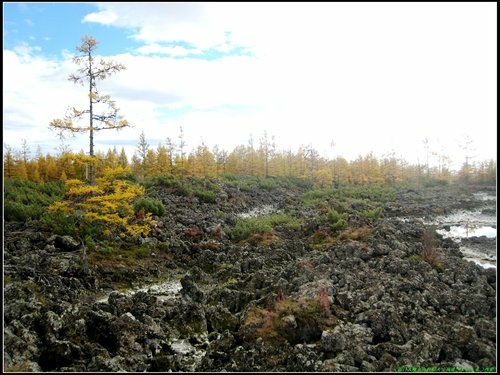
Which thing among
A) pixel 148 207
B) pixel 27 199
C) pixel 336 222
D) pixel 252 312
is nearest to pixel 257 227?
pixel 336 222

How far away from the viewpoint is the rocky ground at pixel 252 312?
28.9 feet

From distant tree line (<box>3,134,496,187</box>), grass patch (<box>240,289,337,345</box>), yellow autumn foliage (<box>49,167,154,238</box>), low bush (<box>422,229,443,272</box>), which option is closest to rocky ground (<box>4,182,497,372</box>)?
grass patch (<box>240,289,337,345</box>)

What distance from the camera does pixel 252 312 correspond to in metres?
11.5

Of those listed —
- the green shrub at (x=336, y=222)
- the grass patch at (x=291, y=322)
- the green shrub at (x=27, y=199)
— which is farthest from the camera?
the green shrub at (x=336, y=222)

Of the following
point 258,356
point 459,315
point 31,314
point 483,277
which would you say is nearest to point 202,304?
point 258,356

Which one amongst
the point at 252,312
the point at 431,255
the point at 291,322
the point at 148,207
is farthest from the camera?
the point at 148,207

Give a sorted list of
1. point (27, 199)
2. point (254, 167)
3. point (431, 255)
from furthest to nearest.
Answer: point (254, 167)
point (27, 199)
point (431, 255)

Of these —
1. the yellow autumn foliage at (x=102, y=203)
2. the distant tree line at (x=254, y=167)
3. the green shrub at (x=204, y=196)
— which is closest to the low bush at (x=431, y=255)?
the yellow autumn foliage at (x=102, y=203)

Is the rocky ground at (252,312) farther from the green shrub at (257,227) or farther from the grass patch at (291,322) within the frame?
the green shrub at (257,227)

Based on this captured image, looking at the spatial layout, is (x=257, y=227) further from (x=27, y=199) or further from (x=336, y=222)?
(x=27, y=199)

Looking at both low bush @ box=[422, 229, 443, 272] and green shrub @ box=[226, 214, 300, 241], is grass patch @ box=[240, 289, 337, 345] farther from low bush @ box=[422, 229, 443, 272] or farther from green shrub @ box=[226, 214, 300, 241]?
green shrub @ box=[226, 214, 300, 241]

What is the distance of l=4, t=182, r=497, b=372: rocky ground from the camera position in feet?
28.9

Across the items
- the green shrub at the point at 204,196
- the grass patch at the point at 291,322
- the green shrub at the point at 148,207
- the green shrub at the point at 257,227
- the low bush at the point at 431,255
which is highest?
the green shrub at the point at 204,196

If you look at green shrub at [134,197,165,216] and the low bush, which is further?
green shrub at [134,197,165,216]
